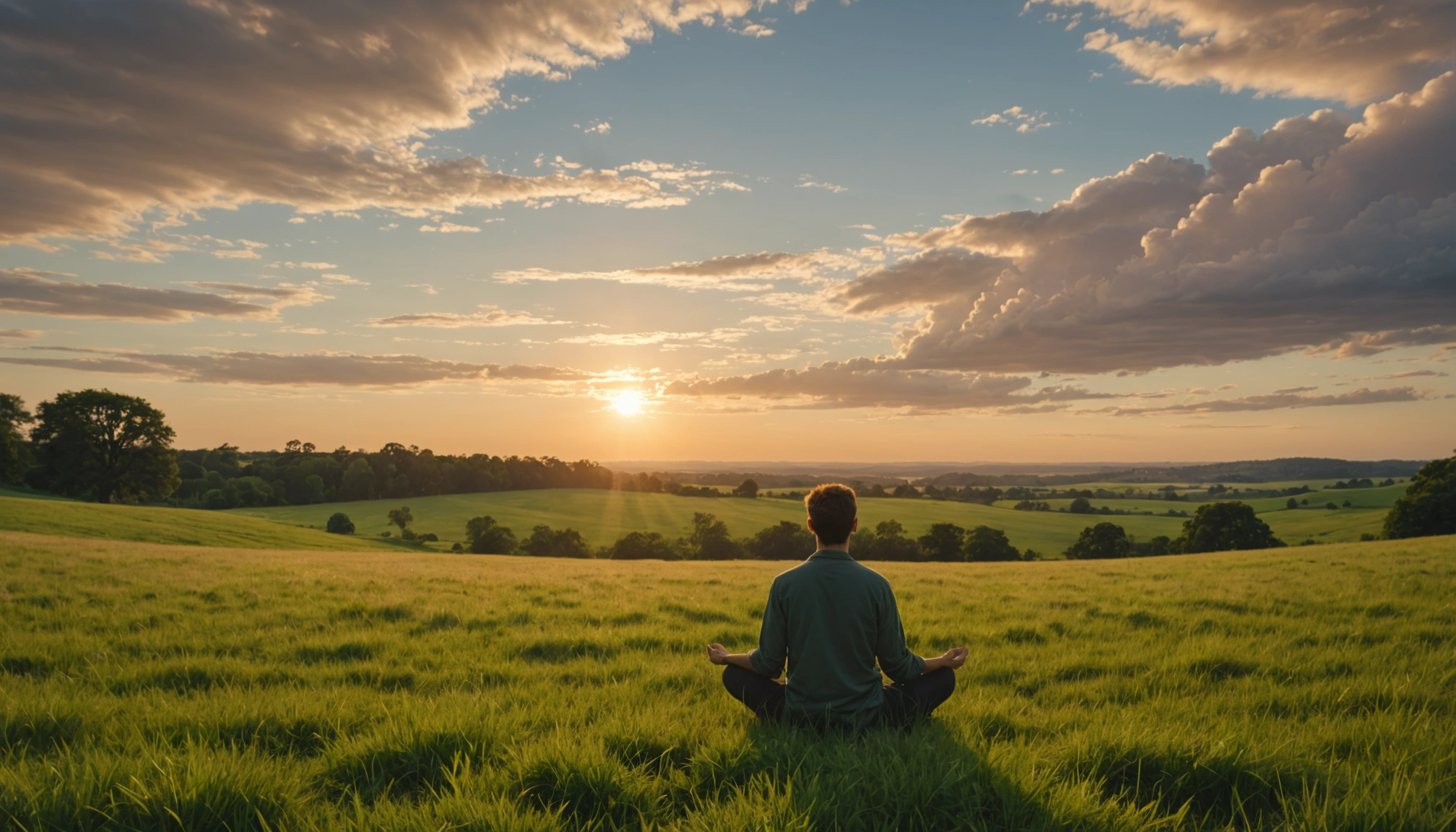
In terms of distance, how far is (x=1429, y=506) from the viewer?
50.8 m

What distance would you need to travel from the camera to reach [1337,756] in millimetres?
4496

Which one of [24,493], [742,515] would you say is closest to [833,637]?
[24,493]

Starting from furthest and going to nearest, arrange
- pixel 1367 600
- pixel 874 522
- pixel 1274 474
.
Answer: pixel 1274 474, pixel 874 522, pixel 1367 600

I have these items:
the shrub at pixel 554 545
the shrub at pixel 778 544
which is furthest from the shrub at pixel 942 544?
the shrub at pixel 554 545

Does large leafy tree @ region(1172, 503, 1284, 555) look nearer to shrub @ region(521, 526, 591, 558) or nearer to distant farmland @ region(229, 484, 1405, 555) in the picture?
distant farmland @ region(229, 484, 1405, 555)

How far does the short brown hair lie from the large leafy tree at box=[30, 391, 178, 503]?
88233 mm

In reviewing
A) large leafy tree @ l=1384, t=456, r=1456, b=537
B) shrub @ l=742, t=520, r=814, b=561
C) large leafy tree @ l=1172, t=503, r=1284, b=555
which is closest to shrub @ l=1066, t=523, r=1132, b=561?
large leafy tree @ l=1172, t=503, r=1284, b=555

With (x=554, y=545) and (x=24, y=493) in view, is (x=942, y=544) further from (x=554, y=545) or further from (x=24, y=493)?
(x=24, y=493)

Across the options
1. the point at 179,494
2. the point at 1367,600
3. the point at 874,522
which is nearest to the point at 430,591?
the point at 1367,600

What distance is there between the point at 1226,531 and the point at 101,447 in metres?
113

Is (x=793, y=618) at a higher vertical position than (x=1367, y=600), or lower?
higher

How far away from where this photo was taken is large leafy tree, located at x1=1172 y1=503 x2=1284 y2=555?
60344mm

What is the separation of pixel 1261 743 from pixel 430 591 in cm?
1250

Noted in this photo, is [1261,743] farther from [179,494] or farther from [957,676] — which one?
[179,494]
